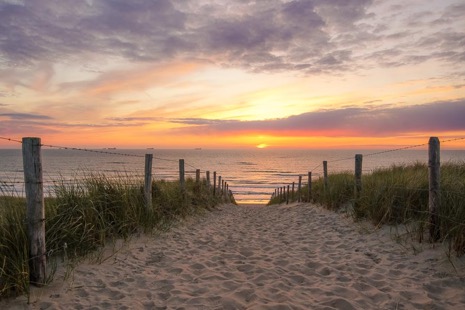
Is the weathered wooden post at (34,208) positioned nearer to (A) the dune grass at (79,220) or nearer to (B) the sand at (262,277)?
(A) the dune grass at (79,220)

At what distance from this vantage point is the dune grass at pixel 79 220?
13.1 feet

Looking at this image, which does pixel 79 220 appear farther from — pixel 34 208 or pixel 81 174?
pixel 81 174

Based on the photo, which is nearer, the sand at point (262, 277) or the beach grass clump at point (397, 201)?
the sand at point (262, 277)

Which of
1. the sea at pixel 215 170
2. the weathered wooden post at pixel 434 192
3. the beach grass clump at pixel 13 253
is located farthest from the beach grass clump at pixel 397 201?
the beach grass clump at pixel 13 253

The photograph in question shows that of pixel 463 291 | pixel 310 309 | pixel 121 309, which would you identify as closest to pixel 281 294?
pixel 310 309

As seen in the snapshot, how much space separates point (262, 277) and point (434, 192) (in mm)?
3317

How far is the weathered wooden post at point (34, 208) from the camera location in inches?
161

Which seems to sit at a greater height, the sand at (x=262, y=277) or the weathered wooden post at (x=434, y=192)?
the weathered wooden post at (x=434, y=192)

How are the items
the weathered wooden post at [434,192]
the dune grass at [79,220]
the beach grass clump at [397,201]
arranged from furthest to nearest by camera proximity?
the beach grass clump at [397,201] → the weathered wooden post at [434,192] → the dune grass at [79,220]

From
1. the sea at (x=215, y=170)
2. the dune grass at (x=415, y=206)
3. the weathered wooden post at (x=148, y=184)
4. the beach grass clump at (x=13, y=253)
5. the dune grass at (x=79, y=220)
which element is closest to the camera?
the beach grass clump at (x=13, y=253)

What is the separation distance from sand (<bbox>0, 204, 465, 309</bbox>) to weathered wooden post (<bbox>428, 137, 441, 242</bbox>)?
32 centimetres

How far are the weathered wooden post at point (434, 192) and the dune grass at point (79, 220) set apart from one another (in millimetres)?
5348

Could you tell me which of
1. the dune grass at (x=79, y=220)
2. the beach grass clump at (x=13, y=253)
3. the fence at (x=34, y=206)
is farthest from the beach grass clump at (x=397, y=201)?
the beach grass clump at (x=13, y=253)

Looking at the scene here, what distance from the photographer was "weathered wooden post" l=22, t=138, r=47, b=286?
408 centimetres
